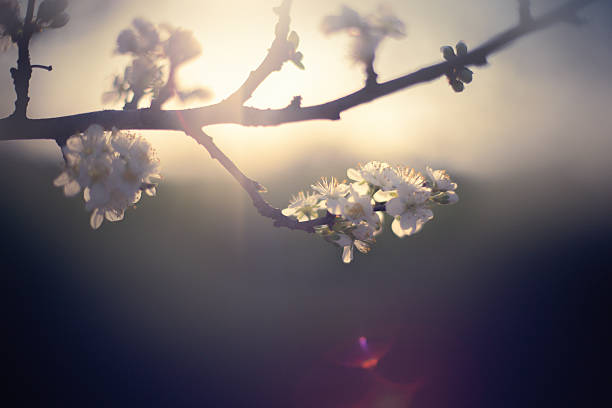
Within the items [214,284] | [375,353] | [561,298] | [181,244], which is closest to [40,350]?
[214,284]

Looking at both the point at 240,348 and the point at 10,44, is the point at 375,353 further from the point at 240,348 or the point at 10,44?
the point at 10,44

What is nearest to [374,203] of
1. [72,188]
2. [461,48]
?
[461,48]

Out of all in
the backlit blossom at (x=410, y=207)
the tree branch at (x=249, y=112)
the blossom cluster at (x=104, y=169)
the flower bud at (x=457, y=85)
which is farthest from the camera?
the backlit blossom at (x=410, y=207)

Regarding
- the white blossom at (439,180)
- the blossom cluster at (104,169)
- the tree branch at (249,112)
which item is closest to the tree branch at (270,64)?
the tree branch at (249,112)

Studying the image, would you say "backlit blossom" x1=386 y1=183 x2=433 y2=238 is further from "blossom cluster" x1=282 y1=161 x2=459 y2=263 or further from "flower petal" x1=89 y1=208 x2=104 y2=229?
"flower petal" x1=89 y1=208 x2=104 y2=229

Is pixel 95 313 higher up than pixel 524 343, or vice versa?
pixel 524 343

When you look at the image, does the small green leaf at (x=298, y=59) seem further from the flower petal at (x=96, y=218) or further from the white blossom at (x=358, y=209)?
the flower petal at (x=96, y=218)
